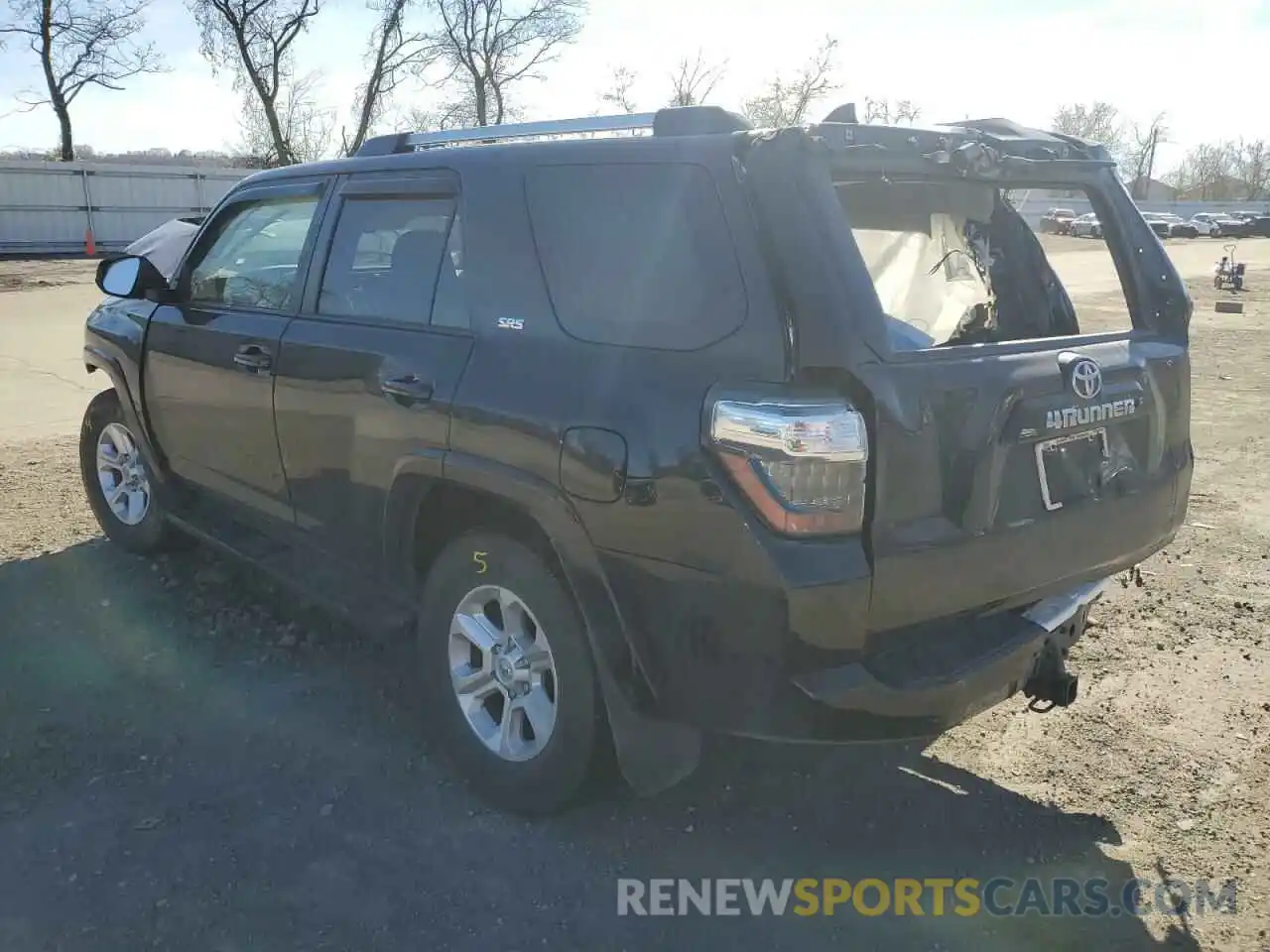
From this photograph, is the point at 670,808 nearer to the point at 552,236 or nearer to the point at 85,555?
the point at 552,236

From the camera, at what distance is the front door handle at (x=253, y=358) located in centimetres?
392

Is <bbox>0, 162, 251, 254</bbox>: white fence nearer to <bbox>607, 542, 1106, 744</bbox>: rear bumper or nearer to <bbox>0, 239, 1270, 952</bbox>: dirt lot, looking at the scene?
<bbox>0, 239, 1270, 952</bbox>: dirt lot

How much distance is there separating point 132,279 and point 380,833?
2.95 metres

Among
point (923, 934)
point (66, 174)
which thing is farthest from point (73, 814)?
point (66, 174)

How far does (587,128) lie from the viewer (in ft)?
10.8

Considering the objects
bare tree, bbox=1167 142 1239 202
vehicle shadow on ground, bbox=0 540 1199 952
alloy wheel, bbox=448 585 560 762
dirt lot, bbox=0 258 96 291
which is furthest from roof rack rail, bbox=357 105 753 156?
bare tree, bbox=1167 142 1239 202

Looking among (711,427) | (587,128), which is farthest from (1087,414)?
(587,128)

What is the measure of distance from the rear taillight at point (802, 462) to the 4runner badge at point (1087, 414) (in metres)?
0.64

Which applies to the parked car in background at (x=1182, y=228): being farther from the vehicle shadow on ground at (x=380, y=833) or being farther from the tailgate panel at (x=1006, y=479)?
the vehicle shadow on ground at (x=380, y=833)

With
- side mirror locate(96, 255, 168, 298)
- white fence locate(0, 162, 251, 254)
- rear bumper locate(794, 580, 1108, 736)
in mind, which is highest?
white fence locate(0, 162, 251, 254)

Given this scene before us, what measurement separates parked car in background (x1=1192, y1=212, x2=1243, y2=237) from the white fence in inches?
2204

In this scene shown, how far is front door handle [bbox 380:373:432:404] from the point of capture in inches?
126

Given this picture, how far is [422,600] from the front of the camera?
3375mm

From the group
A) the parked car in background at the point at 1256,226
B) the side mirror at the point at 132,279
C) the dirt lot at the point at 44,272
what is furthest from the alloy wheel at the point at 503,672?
the parked car in background at the point at 1256,226
